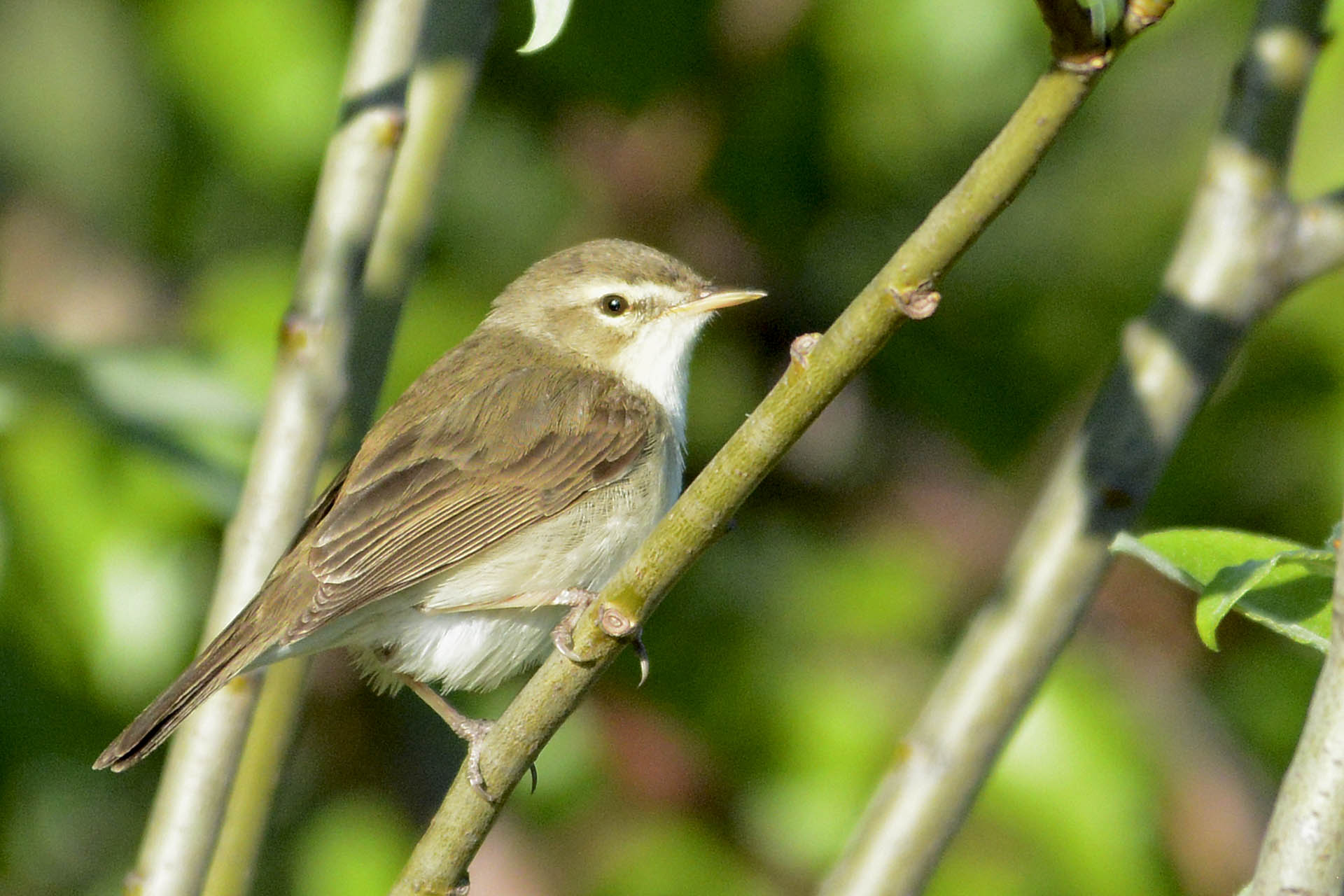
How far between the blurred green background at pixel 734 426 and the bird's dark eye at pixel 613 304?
38 centimetres

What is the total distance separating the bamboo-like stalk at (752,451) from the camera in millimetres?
→ 1800

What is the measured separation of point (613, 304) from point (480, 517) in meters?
0.93

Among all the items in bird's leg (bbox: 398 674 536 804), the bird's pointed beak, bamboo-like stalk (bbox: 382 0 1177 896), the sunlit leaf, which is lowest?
bird's leg (bbox: 398 674 536 804)

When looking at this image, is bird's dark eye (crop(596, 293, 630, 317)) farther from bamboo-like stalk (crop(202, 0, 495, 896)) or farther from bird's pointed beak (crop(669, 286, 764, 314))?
bamboo-like stalk (crop(202, 0, 495, 896))

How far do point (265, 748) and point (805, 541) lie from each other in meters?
2.11

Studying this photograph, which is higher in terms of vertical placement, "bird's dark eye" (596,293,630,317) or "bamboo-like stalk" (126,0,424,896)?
"bamboo-like stalk" (126,0,424,896)

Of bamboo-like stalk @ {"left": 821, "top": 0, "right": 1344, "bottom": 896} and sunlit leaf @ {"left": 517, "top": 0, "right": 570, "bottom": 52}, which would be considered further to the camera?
bamboo-like stalk @ {"left": 821, "top": 0, "right": 1344, "bottom": 896}

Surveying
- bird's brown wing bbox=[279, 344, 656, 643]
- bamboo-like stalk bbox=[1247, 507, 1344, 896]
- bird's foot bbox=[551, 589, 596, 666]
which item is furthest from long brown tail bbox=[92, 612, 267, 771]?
bamboo-like stalk bbox=[1247, 507, 1344, 896]

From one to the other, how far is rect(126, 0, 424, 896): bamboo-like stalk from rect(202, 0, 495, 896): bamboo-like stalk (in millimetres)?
86

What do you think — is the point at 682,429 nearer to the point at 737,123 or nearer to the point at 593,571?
the point at 593,571

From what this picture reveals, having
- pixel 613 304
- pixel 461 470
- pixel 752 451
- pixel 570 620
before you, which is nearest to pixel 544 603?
pixel 461 470

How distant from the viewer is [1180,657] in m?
4.67

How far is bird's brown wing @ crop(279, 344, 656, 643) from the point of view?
11.5ft

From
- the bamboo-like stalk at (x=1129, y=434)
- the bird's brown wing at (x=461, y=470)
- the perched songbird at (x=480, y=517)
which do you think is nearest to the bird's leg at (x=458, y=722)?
the perched songbird at (x=480, y=517)
